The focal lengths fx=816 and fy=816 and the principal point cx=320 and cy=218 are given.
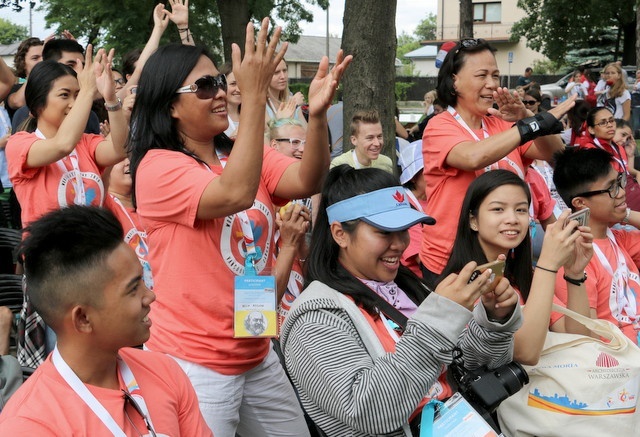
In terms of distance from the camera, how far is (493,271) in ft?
8.93

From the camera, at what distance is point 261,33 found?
2699mm

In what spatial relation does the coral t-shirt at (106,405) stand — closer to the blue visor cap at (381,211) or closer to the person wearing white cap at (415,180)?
the blue visor cap at (381,211)

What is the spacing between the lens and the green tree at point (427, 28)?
11831cm

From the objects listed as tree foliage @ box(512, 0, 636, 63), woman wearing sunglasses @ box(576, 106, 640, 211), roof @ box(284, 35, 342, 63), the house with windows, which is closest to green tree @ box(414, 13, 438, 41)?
roof @ box(284, 35, 342, 63)

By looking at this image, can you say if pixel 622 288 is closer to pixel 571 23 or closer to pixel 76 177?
pixel 76 177

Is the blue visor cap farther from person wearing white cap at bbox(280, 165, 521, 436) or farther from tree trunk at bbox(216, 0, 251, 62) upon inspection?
tree trunk at bbox(216, 0, 251, 62)

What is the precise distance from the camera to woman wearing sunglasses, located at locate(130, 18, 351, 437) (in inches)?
112

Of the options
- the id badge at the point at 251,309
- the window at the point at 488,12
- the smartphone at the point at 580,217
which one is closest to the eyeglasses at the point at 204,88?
the id badge at the point at 251,309

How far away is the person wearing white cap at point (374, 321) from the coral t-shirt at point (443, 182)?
48.9 inches

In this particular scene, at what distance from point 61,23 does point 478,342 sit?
2205 cm

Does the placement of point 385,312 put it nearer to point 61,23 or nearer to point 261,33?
point 261,33

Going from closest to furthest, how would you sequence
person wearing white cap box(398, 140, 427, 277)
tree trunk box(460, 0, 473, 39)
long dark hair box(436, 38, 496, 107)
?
long dark hair box(436, 38, 496, 107)
person wearing white cap box(398, 140, 427, 277)
tree trunk box(460, 0, 473, 39)

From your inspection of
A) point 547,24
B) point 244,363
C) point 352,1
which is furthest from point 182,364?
point 547,24

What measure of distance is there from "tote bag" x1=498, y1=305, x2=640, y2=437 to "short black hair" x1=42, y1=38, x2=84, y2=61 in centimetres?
457
